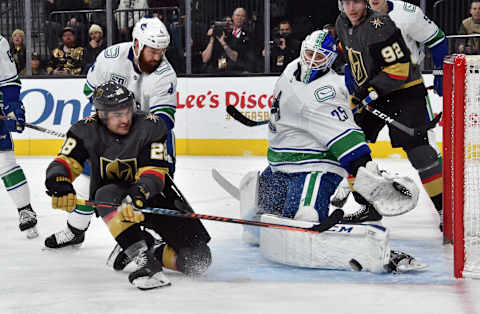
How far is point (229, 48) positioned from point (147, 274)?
4521 mm

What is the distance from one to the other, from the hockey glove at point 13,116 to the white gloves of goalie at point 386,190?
1.58 metres

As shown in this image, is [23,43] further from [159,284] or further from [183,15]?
[159,284]

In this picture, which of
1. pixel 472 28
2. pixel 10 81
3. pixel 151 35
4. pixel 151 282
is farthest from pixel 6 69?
pixel 472 28

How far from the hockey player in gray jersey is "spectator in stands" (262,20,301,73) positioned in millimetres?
3195

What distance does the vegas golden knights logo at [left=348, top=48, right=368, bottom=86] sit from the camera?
3.50m

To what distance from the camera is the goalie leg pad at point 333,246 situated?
8.95 ft

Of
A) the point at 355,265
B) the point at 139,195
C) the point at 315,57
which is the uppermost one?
the point at 315,57

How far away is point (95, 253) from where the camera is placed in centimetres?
320

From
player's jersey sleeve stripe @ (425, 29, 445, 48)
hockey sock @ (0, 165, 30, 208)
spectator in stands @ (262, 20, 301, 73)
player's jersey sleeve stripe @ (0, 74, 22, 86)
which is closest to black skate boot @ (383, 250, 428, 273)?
player's jersey sleeve stripe @ (425, 29, 445, 48)

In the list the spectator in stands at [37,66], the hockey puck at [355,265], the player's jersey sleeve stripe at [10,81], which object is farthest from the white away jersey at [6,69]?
the spectator in stands at [37,66]

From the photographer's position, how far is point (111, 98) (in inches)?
104

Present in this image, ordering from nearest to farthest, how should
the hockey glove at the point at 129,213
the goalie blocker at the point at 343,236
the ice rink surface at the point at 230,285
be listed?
the ice rink surface at the point at 230,285 < the hockey glove at the point at 129,213 < the goalie blocker at the point at 343,236

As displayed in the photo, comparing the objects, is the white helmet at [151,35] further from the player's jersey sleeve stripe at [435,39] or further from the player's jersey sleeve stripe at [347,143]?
the player's jersey sleeve stripe at [435,39]

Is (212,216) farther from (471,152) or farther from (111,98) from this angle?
(471,152)
